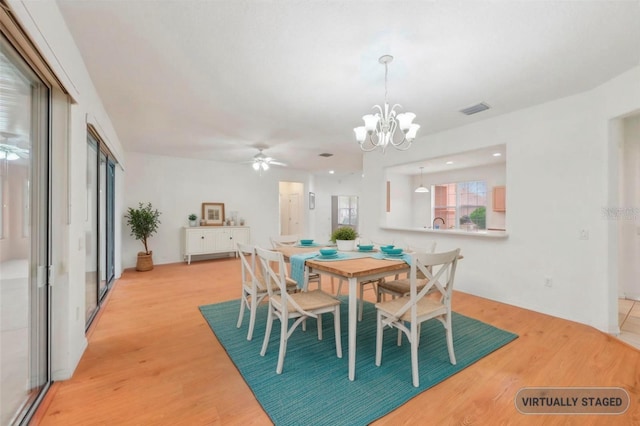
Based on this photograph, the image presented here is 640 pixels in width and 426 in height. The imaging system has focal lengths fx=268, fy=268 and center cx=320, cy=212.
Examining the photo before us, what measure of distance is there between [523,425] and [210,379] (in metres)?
2.01

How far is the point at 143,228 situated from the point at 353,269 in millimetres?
5099

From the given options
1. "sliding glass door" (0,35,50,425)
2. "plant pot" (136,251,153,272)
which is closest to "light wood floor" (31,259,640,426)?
"sliding glass door" (0,35,50,425)

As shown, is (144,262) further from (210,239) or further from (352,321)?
(352,321)

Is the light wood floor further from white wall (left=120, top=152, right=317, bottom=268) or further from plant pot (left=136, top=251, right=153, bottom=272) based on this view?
white wall (left=120, top=152, right=317, bottom=268)

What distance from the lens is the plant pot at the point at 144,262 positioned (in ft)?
17.7

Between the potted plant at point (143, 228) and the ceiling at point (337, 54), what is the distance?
7.90 feet

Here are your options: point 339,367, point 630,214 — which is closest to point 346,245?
point 339,367

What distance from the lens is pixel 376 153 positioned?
526cm

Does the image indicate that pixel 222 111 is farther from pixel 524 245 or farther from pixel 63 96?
pixel 524 245

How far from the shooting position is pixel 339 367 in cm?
206

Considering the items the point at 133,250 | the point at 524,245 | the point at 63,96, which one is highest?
the point at 63,96

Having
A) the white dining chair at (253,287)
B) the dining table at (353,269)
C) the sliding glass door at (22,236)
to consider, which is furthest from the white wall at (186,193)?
the dining table at (353,269)

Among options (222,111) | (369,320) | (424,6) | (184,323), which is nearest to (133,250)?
(184,323)

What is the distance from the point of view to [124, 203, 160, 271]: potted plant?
5.35 meters
